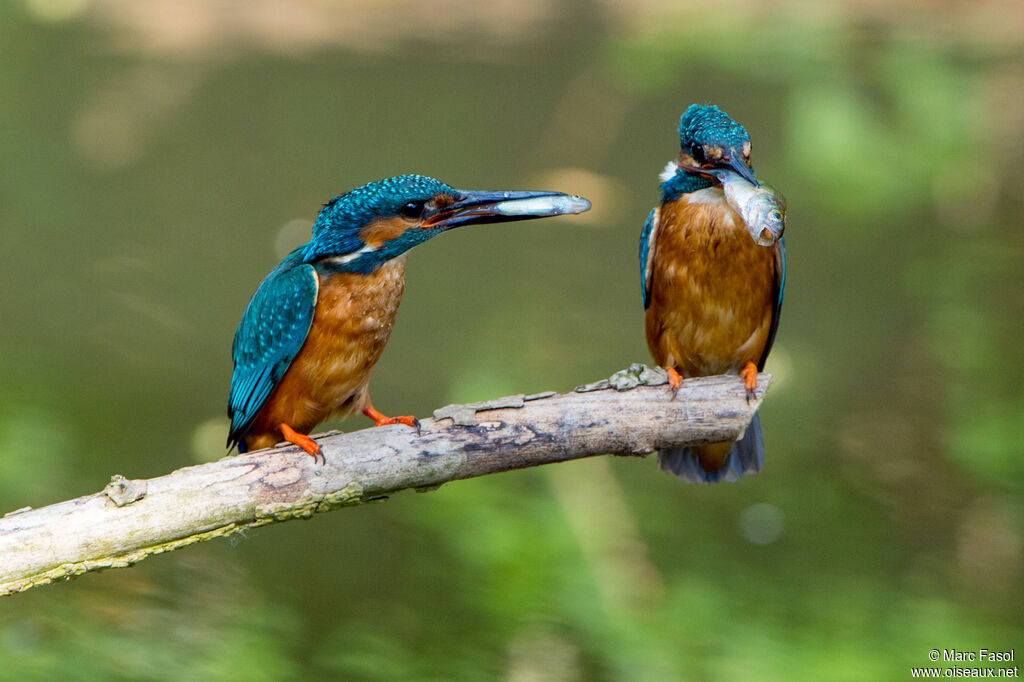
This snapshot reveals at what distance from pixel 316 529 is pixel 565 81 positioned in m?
3.34

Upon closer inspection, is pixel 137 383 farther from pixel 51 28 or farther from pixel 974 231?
pixel 974 231

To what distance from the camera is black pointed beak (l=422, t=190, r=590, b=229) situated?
2400 mm

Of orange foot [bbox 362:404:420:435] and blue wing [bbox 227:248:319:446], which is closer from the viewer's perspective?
orange foot [bbox 362:404:420:435]

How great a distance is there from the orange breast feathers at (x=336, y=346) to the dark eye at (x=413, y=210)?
6.0 inches

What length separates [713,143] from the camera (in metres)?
2.66

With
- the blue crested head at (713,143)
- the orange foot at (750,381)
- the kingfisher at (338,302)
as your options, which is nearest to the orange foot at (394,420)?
the kingfisher at (338,302)

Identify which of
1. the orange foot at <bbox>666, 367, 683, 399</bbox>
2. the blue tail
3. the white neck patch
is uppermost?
the white neck patch

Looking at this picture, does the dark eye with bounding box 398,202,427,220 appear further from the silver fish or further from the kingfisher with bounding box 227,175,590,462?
the silver fish

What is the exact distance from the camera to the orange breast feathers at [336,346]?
263 cm

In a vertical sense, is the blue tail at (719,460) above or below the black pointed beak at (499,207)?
below

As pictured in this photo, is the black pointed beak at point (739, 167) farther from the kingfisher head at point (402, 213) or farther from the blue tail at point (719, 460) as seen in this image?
the blue tail at point (719, 460)

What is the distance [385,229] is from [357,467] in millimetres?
557

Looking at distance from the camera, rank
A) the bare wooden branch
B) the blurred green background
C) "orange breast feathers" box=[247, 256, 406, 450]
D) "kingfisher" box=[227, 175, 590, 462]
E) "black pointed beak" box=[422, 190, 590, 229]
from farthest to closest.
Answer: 1. the blurred green background
2. "orange breast feathers" box=[247, 256, 406, 450]
3. "kingfisher" box=[227, 175, 590, 462]
4. "black pointed beak" box=[422, 190, 590, 229]
5. the bare wooden branch

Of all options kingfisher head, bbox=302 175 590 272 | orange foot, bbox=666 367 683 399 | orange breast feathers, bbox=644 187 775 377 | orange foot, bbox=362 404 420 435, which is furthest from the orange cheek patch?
orange breast feathers, bbox=644 187 775 377
